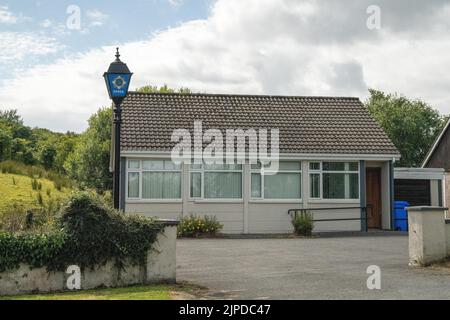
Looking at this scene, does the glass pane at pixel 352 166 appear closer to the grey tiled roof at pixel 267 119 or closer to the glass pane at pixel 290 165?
the grey tiled roof at pixel 267 119

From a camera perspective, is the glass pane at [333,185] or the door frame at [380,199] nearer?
the glass pane at [333,185]

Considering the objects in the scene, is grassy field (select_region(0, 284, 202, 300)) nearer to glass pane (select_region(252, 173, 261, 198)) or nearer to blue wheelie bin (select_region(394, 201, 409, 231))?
glass pane (select_region(252, 173, 261, 198))

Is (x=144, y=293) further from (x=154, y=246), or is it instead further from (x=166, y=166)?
(x=166, y=166)

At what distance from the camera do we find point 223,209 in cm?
2361

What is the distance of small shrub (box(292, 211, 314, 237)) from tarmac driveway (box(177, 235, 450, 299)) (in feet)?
9.04

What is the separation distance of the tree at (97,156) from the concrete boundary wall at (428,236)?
30.9 meters

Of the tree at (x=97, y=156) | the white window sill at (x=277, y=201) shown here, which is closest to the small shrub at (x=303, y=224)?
the white window sill at (x=277, y=201)

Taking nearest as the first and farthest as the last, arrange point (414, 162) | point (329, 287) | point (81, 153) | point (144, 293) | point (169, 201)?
point (144, 293) < point (329, 287) < point (169, 201) < point (81, 153) < point (414, 162)

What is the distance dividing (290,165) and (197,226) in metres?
4.63

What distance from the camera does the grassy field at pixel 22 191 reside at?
25114 mm

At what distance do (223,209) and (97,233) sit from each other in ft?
42.7

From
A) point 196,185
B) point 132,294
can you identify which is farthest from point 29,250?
point 196,185

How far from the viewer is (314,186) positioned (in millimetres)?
24422
